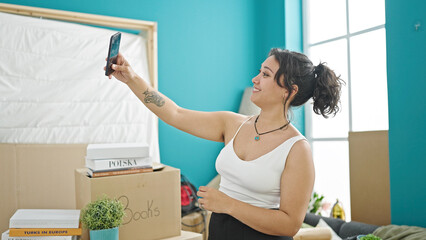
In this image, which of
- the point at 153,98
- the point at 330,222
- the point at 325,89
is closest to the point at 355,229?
the point at 330,222

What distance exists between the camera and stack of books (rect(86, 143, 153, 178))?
1.52 meters

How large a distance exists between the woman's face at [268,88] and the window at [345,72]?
1447mm

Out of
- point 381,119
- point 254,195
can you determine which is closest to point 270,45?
point 381,119

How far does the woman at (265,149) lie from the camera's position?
127 centimetres

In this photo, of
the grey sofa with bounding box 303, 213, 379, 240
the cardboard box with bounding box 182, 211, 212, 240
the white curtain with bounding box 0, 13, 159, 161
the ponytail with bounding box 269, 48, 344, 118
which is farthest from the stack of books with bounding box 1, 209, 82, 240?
the grey sofa with bounding box 303, 213, 379, 240

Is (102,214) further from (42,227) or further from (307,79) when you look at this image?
(307,79)

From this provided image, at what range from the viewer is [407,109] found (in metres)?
2.18

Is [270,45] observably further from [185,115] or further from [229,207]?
[229,207]

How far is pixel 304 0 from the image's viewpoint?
138 inches

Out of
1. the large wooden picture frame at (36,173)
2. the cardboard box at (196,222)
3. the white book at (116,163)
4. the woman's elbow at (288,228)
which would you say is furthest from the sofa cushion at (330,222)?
the large wooden picture frame at (36,173)

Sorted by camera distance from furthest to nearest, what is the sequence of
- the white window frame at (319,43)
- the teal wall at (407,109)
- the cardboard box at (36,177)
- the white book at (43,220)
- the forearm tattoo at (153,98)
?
the white window frame at (319,43), the cardboard box at (36,177), the teal wall at (407,109), the forearm tattoo at (153,98), the white book at (43,220)

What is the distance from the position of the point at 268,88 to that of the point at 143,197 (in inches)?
27.1

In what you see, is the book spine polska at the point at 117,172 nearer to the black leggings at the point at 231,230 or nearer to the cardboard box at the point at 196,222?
the black leggings at the point at 231,230

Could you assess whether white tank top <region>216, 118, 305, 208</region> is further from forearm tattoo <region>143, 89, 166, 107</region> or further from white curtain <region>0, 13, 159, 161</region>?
white curtain <region>0, 13, 159, 161</region>
